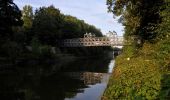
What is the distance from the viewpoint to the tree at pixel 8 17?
66963 mm

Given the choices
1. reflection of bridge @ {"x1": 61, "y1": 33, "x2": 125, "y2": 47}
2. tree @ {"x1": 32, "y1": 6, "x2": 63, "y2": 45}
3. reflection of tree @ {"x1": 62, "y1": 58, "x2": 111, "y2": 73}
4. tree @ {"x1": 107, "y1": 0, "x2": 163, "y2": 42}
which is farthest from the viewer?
reflection of bridge @ {"x1": 61, "y1": 33, "x2": 125, "y2": 47}

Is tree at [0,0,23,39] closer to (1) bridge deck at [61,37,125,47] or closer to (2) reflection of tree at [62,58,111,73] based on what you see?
(2) reflection of tree at [62,58,111,73]

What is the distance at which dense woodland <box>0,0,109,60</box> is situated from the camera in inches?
2707

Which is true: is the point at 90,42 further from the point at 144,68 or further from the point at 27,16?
the point at 144,68

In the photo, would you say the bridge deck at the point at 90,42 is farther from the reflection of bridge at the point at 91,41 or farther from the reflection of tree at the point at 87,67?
the reflection of tree at the point at 87,67

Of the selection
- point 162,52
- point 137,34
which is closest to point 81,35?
point 137,34

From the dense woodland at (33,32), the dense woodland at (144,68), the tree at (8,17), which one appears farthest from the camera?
the dense woodland at (33,32)

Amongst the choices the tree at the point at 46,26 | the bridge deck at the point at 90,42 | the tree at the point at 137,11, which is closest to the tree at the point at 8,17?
the tree at the point at 46,26

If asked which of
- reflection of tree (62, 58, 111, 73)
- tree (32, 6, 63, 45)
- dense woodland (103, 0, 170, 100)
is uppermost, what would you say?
tree (32, 6, 63, 45)

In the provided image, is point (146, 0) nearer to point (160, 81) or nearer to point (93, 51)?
point (160, 81)

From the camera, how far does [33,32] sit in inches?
3979

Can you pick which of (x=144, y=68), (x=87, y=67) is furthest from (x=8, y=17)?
(x=144, y=68)

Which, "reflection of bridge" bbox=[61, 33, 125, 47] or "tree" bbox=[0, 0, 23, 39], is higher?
"tree" bbox=[0, 0, 23, 39]

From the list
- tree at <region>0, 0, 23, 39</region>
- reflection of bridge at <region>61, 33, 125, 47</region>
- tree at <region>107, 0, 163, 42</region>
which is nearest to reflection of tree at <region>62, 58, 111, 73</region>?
tree at <region>0, 0, 23, 39</region>
